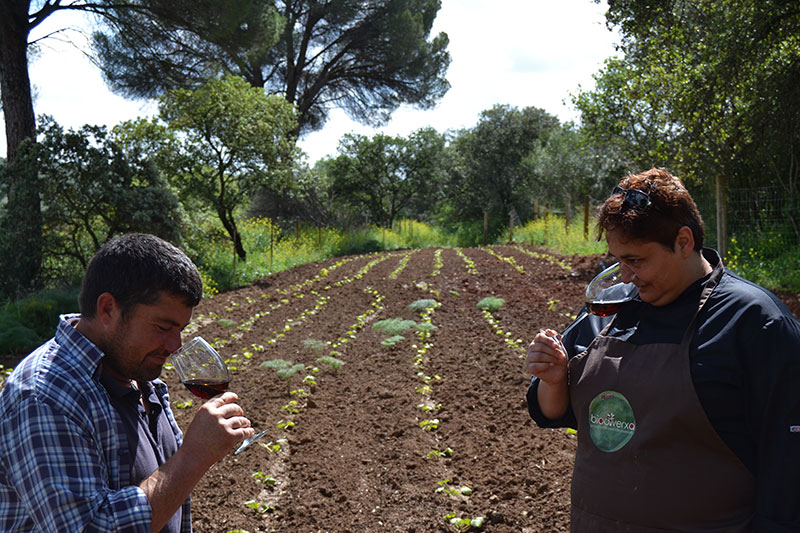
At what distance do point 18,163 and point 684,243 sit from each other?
37.6ft

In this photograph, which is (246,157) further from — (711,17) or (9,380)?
(9,380)

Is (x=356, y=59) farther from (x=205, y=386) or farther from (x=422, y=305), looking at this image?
(x=205, y=386)

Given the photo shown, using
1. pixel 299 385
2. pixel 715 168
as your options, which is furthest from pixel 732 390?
pixel 715 168

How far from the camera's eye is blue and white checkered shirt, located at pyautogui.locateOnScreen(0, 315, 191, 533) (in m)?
1.30

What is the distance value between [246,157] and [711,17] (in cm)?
1060

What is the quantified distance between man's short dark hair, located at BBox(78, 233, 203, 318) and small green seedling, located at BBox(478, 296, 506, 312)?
825cm

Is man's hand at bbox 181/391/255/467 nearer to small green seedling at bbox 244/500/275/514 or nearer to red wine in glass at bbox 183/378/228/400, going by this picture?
red wine in glass at bbox 183/378/228/400

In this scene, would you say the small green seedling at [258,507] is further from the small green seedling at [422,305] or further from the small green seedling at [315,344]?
the small green seedling at [422,305]

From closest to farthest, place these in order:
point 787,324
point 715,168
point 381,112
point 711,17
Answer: point 787,324 < point 711,17 < point 715,168 < point 381,112

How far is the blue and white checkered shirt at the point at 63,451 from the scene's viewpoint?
51.0 inches

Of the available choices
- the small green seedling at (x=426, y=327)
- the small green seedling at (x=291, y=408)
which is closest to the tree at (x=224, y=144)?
the small green seedling at (x=426, y=327)

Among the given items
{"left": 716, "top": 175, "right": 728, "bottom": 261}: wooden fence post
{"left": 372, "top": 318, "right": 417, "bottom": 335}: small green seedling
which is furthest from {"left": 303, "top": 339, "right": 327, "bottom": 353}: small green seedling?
{"left": 716, "top": 175, "right": 728, "bottom": 261}: wooden fence post

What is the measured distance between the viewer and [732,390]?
5.33ft

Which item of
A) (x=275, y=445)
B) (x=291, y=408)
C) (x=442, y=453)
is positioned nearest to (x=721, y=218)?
(x=442, y=453)
